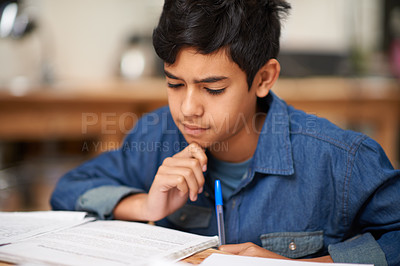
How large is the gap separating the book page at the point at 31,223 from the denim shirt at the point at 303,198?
0.09 meters

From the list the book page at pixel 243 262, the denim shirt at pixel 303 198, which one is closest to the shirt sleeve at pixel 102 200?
the denim shirt at pixel 303 198

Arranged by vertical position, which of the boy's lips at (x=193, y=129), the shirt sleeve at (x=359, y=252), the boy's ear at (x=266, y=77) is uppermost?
the boy's ear at (x=266, y=77)

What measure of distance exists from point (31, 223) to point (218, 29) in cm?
56

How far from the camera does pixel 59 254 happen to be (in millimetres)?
590

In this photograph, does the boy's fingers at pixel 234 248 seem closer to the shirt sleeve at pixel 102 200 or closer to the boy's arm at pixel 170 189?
the boy's arm at pixel 170 189

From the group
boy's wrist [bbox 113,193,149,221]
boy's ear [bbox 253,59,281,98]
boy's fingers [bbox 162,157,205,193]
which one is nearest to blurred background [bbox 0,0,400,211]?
boy's ear [bbox 253,59,281,98]

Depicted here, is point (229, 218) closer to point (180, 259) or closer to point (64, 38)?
point (180, 259)

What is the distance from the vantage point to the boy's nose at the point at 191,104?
2.67ft

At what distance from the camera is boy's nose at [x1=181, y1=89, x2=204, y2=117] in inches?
32.1

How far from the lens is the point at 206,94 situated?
32.9 inches

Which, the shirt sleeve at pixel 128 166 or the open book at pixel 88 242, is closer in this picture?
the open book at pixel 88 242

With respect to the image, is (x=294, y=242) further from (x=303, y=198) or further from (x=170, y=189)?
(x=170, y=189)

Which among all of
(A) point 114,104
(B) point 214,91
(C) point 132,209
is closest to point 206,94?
(B) point 214,91

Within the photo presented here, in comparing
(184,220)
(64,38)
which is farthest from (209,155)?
(64,38)
